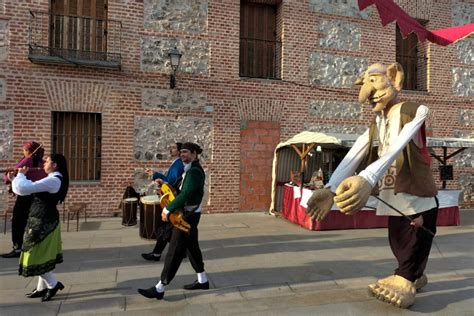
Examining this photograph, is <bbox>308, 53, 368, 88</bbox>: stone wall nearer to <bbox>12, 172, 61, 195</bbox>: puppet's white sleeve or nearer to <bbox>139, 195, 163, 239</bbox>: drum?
<bbox>139, 195, 163, 239</bbox>: drum

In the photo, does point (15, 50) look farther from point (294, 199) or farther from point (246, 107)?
point (294, 199)

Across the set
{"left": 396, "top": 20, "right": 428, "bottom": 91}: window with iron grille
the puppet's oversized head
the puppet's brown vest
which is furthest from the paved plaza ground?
{"left": 396, "top": 20, "right": 428, "bottom": 91}: window with iron grille

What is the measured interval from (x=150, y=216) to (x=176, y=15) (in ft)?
18.0

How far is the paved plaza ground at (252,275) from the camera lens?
3953mm

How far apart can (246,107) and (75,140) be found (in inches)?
168

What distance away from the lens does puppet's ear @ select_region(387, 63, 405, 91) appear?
389 centimetres

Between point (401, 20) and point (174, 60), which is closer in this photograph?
point (401, 20)

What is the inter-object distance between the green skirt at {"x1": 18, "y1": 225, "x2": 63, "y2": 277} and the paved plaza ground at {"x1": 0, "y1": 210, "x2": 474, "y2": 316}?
0.36 m

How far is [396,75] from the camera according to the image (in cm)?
392

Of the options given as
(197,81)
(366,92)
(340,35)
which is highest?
(340,35)

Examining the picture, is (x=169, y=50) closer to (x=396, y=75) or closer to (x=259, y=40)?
(x=259, y=40)

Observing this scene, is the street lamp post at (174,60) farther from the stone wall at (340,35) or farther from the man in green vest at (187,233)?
the man in green vest at (187,233)

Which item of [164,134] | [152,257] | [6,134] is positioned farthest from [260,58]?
[152,257]

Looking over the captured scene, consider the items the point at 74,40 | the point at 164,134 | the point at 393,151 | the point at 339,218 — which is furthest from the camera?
the point at 164,134
